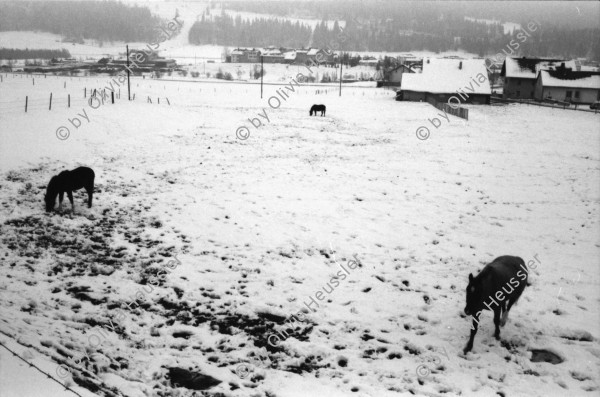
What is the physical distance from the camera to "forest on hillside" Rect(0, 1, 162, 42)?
14836mm

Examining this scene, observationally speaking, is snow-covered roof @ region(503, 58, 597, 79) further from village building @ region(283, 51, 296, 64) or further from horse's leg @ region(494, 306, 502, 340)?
village building @ region(283, 51, 296, 64)

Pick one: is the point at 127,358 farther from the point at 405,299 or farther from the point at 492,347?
the point at 492,347

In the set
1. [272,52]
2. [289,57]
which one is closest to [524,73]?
[289,57]

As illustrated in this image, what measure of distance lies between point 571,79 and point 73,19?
71.4m

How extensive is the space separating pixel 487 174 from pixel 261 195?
36.4 ft

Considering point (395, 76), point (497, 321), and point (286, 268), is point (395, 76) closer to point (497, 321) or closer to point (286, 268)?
point (286, 268)

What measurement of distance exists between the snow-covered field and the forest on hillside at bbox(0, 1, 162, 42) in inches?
204

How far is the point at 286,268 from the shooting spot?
30.7 ft

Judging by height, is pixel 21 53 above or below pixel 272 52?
below

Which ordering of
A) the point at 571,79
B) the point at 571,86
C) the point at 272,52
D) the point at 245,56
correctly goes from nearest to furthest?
the point at 571,86 → the point at 571,79 → the point at 245,56 → the point at 272,52

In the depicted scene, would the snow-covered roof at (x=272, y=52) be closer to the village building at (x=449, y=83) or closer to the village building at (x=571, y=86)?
the village building at (x=449, y=83)

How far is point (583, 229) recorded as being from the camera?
41.1 ft

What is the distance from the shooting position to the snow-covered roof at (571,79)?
62.7 metres

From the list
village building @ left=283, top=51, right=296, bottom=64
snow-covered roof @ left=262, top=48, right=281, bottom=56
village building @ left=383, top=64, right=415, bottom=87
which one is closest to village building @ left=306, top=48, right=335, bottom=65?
village building @ left=283, top=51, right=296, bottom=64
